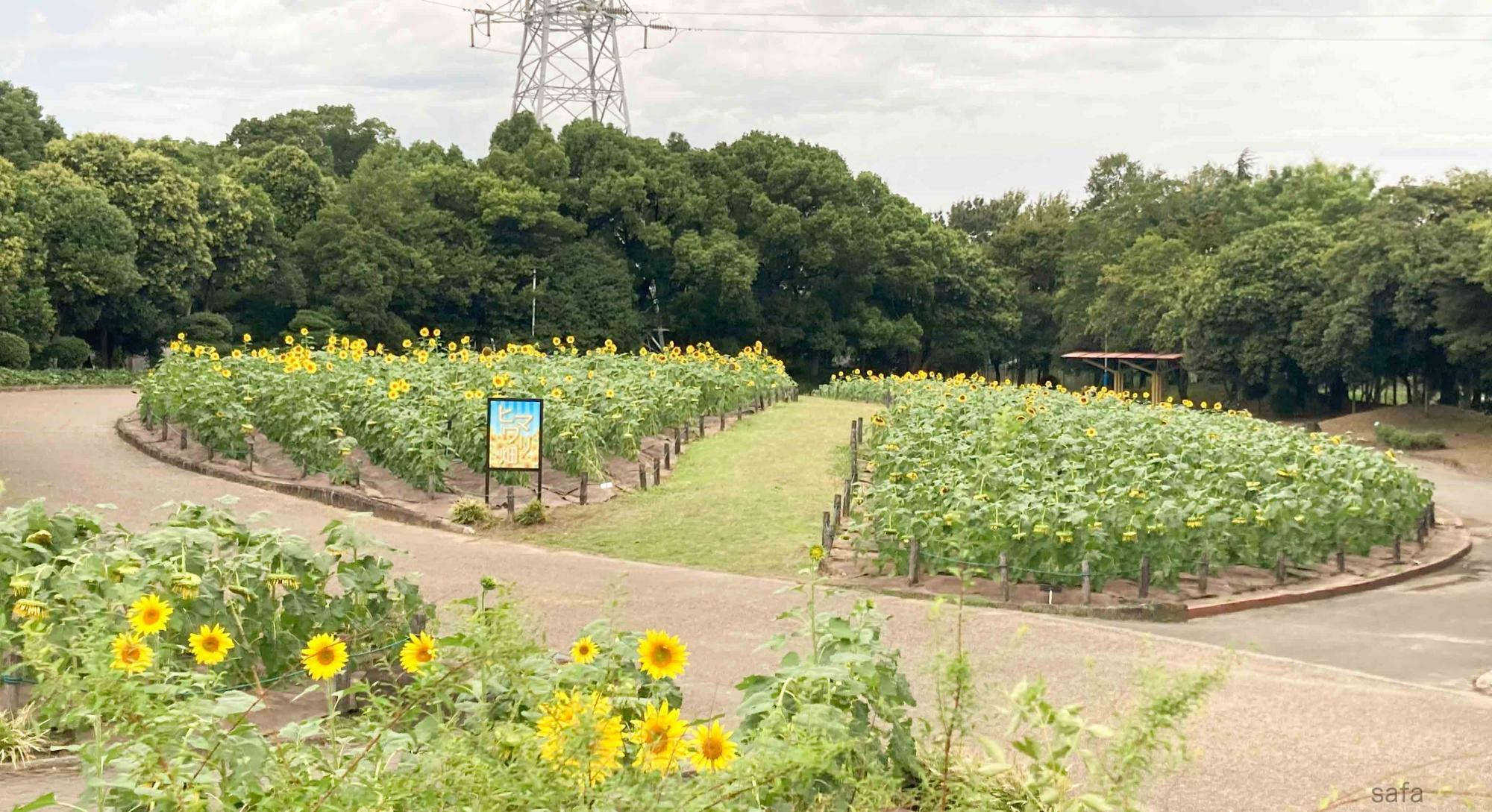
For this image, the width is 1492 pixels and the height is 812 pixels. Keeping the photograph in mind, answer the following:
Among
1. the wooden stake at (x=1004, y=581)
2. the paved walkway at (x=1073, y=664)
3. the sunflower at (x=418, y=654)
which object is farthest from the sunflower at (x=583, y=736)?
the wooden stake at (x=1004, y=581)

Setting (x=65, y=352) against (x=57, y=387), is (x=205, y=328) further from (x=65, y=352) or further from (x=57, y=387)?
(x=57, y=387)

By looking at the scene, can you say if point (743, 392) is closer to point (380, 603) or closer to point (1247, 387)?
point (380, 603)

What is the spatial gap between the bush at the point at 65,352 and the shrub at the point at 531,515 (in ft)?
76.4

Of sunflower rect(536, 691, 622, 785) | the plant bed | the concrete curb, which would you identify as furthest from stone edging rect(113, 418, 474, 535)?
the concrete curb

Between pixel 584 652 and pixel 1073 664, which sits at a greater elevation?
pixel 584 652

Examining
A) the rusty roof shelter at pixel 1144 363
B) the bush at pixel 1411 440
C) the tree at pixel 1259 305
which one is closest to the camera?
the bush at pixel 1411 440

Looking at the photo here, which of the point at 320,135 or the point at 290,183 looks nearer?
the point at 290,183

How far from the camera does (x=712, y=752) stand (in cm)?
A: 286

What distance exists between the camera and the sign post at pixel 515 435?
12.8 meters

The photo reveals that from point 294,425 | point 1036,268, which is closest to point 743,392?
point 294,425

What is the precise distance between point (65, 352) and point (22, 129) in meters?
14.7

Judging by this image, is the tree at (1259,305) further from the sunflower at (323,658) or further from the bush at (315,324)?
the sunflower at (323,658)

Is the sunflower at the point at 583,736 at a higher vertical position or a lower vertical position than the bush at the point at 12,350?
lower

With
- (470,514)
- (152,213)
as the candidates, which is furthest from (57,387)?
(470,514)
